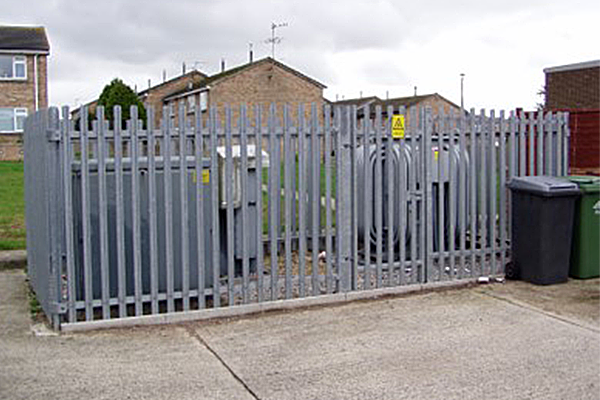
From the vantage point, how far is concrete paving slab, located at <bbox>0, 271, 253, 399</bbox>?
16.4ft

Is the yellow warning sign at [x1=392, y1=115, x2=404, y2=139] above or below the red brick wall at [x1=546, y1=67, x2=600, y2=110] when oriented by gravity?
below

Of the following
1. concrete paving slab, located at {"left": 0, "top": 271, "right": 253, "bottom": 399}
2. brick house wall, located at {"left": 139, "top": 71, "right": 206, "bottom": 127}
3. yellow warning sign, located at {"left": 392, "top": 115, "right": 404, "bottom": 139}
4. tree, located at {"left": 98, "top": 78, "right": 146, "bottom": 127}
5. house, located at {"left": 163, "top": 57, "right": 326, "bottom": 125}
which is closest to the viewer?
concrete paving slab, located at {"left": 0, "top": 271, "right": 253, "bottom": 399}

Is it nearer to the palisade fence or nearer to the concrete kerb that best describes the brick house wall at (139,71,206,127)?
the palisade fence

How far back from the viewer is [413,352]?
231 inches

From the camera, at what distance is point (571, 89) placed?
15055 millimetres

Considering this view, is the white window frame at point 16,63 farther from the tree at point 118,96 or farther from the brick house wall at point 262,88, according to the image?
the brick house wall at point 262,88

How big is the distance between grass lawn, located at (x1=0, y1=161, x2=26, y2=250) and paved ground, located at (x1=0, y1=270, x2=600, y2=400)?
11.7 feet

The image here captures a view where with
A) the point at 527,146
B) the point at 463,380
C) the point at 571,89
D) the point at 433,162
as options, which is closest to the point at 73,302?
the point at 463,380

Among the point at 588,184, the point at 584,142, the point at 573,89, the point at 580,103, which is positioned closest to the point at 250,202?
the point at 588,184

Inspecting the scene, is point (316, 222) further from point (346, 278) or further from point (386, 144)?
point (386, 144)

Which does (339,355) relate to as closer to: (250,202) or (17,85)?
(250,202)

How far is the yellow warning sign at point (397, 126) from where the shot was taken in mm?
7742

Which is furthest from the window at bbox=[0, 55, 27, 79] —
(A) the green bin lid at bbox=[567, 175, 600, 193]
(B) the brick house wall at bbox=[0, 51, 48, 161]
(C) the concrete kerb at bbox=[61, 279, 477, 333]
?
(A) the green bin lid at bbox=[567, 175, 600, 193]

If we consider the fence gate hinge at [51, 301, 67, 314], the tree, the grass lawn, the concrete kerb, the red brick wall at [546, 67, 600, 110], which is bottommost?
the concrete kerb
